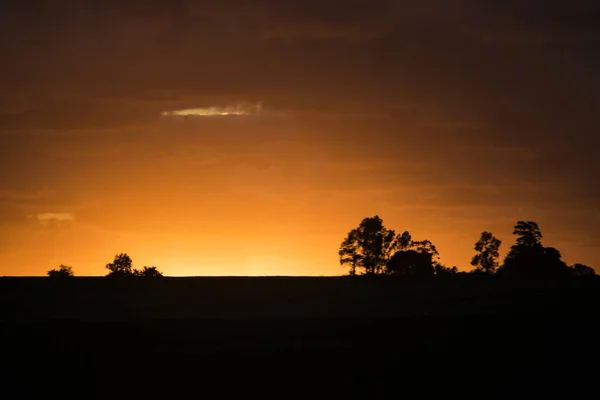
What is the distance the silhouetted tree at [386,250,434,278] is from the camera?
107438 millimetres

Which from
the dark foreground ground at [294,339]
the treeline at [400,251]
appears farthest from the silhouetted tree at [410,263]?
the dark foreground ground at [294,339]

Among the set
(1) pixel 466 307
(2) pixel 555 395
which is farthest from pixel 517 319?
(2) pixel 555 395

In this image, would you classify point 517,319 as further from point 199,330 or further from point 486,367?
point 199,330

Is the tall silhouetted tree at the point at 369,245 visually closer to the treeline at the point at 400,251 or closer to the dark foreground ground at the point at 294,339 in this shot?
the treeline at the point at 400,251

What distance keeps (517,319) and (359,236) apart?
222ft

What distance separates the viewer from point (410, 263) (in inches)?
4309

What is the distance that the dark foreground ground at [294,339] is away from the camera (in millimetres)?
38438

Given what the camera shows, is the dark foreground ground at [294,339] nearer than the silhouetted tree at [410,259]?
Yes

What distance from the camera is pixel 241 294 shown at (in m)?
46.2

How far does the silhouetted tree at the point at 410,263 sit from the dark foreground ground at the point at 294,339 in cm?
5825

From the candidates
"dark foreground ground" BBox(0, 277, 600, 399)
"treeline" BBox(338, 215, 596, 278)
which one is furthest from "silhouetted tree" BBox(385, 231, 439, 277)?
"dark foreground ground" BBox(0, 277, 600, 399)

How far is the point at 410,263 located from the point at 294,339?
6939 centimetres

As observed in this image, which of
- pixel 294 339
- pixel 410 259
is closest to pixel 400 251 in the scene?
pixel 410 259

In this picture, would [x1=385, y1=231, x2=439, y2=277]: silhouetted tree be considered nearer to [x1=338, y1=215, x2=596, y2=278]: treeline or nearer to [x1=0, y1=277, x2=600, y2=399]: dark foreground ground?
[x1=338, y1=215, x2=596, y2=278]: treeline
